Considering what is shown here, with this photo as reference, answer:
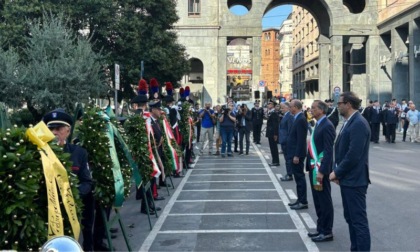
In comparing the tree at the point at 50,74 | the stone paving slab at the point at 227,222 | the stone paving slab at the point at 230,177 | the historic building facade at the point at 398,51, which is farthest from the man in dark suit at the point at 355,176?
the historic building facade at the point at 398,51

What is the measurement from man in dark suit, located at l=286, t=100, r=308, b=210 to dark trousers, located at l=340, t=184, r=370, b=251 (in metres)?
3.16

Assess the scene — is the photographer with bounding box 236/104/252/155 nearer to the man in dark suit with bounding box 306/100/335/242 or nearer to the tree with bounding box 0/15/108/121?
the tree with bounding box 0/15/108/121

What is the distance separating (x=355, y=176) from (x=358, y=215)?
0.45 meters

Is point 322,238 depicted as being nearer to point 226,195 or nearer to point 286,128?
point 226,195

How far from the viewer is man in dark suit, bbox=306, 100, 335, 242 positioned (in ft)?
23.7

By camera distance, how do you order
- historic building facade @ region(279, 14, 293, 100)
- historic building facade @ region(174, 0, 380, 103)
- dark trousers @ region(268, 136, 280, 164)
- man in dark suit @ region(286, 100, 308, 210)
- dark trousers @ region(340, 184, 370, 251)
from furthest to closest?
1. historic building facade @ region(279, 14, 293, 100)
2. historic building facade @ region(174, 0, 380, 103)
3. dark trousers @ region(268, 136, 280, 164)
4. man in dark suit @ region(286, 100, 308, 210)
5. dark trousers @ region(340, 184, 370, 251)

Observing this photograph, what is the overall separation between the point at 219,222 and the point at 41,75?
1483cm

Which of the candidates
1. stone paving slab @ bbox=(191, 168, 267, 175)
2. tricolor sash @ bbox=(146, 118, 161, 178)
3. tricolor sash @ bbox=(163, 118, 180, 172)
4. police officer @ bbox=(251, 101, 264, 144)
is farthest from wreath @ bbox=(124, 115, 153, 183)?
A: police officer @ bbox=(251, 101, 264, 144)

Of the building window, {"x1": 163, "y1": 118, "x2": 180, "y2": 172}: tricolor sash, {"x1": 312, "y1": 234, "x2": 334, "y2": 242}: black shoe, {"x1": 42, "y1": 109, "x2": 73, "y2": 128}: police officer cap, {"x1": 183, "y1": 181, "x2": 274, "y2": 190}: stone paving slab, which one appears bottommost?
{"x1": 183, "y1": 181, "x2": 274, "y2": 190}: stone paving slab

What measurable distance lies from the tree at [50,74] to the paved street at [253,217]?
903 cm

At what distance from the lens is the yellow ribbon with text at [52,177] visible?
13.2 ft

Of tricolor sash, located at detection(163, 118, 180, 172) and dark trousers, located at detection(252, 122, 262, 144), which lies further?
dark trousers, located at detection(252, 122, 262, 144)

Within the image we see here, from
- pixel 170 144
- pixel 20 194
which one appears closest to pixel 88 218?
pixel 20 194

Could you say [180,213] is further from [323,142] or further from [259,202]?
[323,142]
